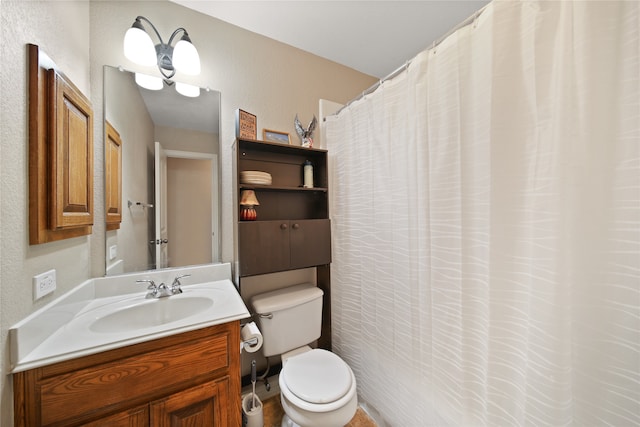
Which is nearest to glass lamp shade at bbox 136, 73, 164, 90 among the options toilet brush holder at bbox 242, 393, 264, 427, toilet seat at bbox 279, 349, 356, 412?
toilet seat at bbox 279, 349, 356, 412

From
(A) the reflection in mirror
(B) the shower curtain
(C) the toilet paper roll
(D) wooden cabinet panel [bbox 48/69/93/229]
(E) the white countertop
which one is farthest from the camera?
(A) the reflection in mirror

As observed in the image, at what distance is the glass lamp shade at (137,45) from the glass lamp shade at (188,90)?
18cm

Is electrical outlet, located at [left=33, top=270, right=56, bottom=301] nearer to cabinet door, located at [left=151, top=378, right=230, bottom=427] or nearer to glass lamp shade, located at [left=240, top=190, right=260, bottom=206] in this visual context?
cabinet door, located at [left=151, top=378, right=230, bottom=427]

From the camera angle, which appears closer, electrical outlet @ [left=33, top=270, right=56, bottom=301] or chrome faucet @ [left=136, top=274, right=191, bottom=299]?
electrical outlet @ [left=33, top=270, right=56, bottom=301]

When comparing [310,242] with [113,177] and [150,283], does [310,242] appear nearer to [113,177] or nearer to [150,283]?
[150,283]

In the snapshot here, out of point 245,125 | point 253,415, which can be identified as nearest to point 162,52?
point 245,125

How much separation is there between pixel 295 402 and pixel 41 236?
119cm

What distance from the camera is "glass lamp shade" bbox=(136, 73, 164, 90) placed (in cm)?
130

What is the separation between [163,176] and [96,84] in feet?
1.79

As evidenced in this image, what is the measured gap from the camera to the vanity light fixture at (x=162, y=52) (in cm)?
121

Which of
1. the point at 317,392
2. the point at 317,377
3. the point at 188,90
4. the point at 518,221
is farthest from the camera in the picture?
the point at 188,90

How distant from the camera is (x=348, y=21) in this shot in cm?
153

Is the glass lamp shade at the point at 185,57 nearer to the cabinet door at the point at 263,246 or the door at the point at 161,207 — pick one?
the door at the point at 161,207

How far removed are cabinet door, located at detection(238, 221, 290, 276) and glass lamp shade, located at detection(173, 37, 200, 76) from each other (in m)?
A: 1.00
